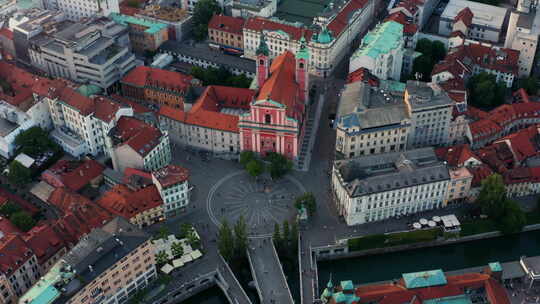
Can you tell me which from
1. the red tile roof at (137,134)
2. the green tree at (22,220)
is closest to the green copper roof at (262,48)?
the red tile roof at (137,134)

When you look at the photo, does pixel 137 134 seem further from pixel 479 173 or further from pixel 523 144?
pixel 523 144

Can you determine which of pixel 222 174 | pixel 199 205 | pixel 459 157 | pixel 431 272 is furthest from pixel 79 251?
pixel 459 157

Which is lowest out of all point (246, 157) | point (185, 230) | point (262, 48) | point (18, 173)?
point (185, 230)

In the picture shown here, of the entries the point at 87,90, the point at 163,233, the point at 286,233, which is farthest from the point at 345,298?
the point at 87,90

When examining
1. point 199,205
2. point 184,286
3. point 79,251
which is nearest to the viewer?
point 79,251

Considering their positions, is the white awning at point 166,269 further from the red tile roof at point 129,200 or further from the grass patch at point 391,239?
the grass patch at point 391,239

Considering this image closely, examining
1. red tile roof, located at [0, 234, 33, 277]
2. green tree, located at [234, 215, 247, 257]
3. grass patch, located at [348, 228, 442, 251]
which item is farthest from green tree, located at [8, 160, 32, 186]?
grass patch, located at [348, 228, 442, 251]

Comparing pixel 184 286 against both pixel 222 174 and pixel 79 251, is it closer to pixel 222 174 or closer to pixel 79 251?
pixel 79 251
